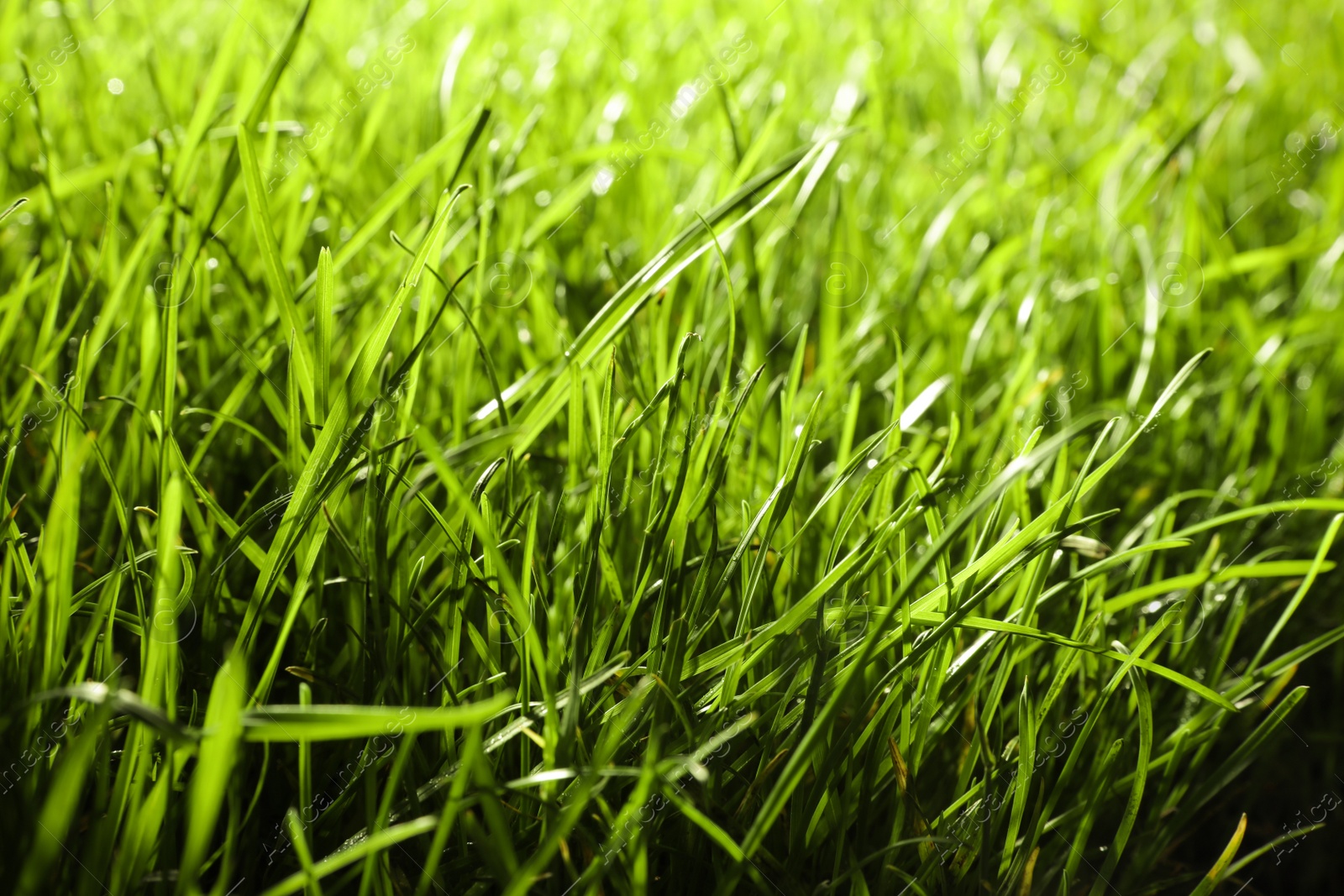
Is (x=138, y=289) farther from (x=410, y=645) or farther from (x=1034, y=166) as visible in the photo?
(x=1034, y=166)

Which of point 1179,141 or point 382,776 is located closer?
point 382,776

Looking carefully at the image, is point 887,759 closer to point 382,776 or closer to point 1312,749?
point 382,776

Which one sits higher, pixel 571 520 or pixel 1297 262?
pixel 571 520

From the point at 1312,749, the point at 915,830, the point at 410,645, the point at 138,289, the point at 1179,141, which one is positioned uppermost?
the point at 138,289

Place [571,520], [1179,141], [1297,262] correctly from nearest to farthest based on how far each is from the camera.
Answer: [571,520] < [1179,141] < [1297,262]

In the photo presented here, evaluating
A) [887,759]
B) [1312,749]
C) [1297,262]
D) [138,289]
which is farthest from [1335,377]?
[138,289]

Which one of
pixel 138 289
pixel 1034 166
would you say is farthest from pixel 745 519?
pixel 1034 166

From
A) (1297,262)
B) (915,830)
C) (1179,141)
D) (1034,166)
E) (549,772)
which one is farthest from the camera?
(1034,166)
